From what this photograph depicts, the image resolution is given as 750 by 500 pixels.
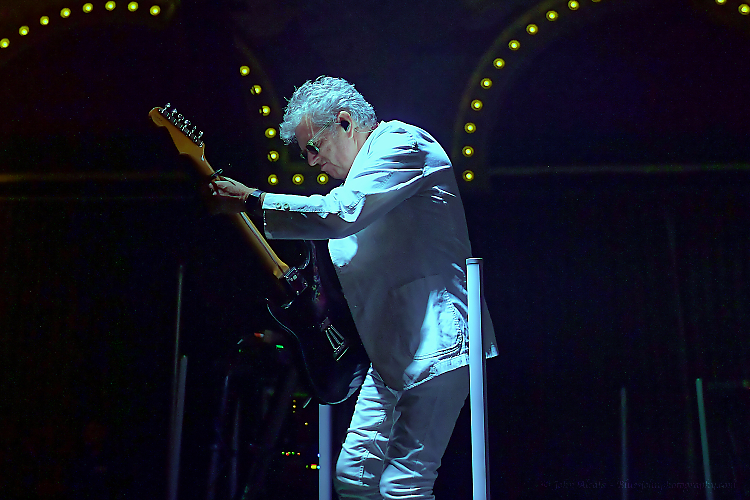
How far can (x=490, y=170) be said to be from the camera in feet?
6.89

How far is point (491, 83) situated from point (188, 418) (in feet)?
5.00

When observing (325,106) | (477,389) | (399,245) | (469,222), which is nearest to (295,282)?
(399,245)

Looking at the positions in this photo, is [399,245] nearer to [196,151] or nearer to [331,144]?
[331,144]

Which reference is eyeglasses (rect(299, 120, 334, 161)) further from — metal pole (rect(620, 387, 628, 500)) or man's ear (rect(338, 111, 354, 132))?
metal pole (rect(620, 387, 628, 500))

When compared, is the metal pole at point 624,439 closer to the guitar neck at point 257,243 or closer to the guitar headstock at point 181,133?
the guitar neck at point 257,243

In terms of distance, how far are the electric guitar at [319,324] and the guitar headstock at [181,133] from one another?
35 millimetres

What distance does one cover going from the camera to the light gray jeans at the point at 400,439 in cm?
126

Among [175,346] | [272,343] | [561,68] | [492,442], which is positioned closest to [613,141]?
[561,68]

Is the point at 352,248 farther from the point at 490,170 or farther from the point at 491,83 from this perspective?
the point at 491,83

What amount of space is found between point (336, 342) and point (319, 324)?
6cm

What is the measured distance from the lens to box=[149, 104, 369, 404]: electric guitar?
1515 millimetres

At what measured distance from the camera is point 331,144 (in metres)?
1.59

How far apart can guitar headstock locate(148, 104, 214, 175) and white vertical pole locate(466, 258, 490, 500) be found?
2.75ft

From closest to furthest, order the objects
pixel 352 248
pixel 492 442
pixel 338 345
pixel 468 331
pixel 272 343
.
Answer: pixel 468 331 < pixel 352 248 < pixel 338 345 < pixel 492 442 < pixel 272 343
